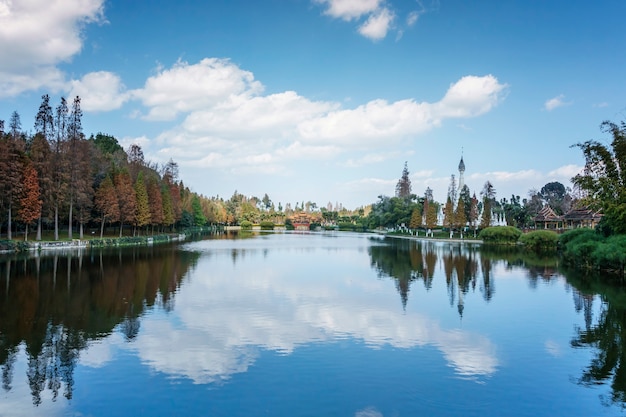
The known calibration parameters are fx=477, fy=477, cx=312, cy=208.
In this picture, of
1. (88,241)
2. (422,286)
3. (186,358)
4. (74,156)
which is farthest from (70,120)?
Answer: (186,358)

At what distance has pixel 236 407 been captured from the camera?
293 inches

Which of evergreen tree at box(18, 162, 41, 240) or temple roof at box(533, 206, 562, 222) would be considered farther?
temple roof at box(533, 206, 562, 222)

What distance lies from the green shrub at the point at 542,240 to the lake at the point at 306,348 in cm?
2328

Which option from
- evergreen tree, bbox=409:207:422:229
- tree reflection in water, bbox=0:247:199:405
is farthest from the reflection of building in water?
evergreen tree, bbox=409:207:422:229

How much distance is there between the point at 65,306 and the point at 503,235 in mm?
46681

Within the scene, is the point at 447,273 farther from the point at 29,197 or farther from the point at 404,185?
the point at 404,185

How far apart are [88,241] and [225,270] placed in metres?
20.1

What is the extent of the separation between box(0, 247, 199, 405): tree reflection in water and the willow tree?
22.6 m

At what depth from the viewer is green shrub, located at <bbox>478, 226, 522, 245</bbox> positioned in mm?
51375

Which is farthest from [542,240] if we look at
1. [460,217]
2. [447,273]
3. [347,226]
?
[347,226]

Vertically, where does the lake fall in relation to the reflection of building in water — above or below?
below

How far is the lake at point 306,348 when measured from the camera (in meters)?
7.71

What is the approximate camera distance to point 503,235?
51.7 meters

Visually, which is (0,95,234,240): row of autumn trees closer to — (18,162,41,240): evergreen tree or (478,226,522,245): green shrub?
(18,162,41,240): evergreen tree
